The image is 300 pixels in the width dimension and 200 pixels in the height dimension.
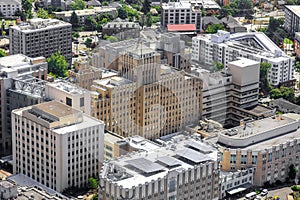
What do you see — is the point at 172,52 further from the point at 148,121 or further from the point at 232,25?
the point at 232,25

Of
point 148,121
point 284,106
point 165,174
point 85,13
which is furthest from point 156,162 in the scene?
point 85,13

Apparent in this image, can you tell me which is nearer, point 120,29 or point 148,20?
point 120,29

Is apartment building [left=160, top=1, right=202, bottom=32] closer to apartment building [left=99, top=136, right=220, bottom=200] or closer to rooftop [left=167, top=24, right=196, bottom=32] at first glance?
rooftop [left=167, top=24, right=196, bottom=32]

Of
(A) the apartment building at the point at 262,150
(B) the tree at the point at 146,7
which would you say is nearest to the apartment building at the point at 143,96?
(A) the apartment building at the point at 262,150

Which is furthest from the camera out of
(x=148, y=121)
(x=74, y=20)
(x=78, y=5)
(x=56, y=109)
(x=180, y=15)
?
(x=78, y=5)

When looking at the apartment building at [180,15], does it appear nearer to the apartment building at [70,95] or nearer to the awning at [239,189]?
the apartment building at [70,95]

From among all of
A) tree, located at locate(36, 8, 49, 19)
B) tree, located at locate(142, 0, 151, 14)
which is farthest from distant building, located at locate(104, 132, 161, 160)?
tree, located at locate(142, 0, 151, 14)
